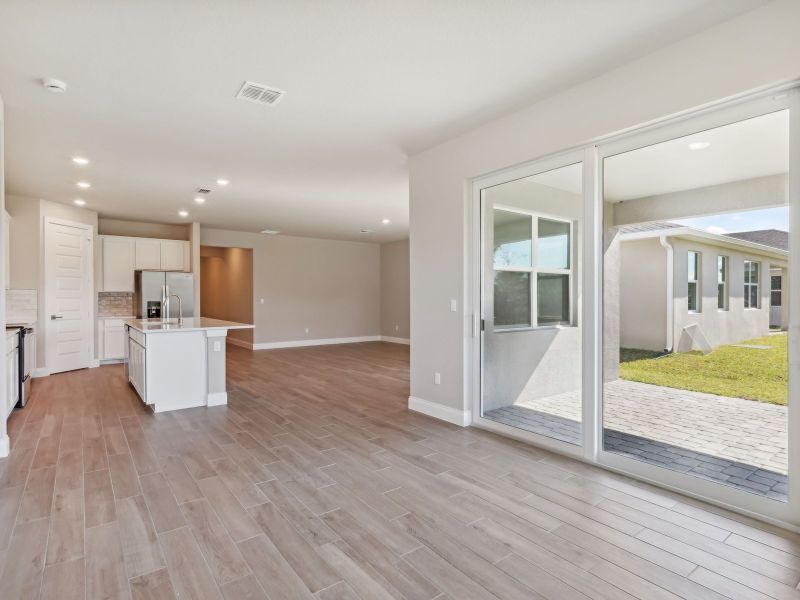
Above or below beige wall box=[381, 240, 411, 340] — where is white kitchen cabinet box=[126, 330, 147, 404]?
below

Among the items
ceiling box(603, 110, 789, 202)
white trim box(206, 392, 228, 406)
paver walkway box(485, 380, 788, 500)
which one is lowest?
white trim box(206, 392, 228, 406)

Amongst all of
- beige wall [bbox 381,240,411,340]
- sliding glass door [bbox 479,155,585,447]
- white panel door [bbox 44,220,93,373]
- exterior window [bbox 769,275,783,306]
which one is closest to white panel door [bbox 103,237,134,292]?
white panel door [bbox 44,220,93,373]

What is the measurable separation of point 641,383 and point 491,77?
2414mm

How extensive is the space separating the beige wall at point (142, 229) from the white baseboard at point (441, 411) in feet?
22.5

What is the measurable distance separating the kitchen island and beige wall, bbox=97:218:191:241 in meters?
4.35

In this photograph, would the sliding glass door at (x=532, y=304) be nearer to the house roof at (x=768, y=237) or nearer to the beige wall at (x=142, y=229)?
the house roof at (x=768, y=237)

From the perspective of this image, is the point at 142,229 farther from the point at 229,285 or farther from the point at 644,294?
the point at 644,294

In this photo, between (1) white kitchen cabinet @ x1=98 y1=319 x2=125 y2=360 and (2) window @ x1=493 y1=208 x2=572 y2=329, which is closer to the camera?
(2) window @ x1=493 y1=208 x2=572 y2=329

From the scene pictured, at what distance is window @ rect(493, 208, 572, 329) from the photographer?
378 centimetres

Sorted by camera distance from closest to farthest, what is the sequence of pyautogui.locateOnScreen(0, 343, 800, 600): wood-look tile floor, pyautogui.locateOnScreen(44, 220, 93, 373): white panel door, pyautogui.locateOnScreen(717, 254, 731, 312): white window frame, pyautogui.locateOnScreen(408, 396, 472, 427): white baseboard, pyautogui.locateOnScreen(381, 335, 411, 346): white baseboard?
pyautogui.locateOnScreen(0, 343, 800, 600): wood-look tile floor → pyautogui.locateOnScreen(717, 254, 731, 312): white window frame → pyautogui.locateOnScreen(408, 396, 472, 427): white baseboard → pyautogui.locateOnScreen(44, 220, 93, 373): white panel door → pyautogui.locateOnScreen(381, 335, 411, 346): white baseboard

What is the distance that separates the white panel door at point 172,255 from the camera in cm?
848

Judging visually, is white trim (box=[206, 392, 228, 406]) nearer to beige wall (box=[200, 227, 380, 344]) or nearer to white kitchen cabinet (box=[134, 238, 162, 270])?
white kitchen cabinet (box=[134, 238, 162, 270])

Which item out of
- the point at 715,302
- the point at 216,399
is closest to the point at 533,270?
the point at 715,302

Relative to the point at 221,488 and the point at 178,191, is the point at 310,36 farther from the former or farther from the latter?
the point at 178,191
